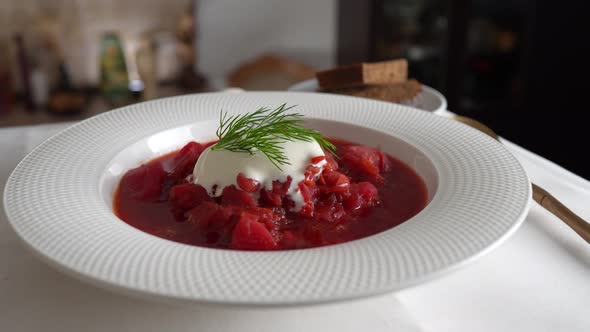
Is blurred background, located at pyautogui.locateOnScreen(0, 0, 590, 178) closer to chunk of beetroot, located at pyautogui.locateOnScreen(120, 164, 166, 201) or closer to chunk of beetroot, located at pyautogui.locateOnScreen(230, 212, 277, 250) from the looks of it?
chunk of beetroot, located at pyautogui.locateOnScreen(120, 164, 166, 201)

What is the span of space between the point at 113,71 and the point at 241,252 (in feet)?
14.0

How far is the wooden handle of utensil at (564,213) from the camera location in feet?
4.23

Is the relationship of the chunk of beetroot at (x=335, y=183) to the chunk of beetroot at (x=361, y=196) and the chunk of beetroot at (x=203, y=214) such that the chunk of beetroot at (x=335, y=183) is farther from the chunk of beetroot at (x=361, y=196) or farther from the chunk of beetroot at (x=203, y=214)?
the chunk of beetroot at (x=203, y=214)

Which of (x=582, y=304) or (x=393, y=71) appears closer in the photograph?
(x=582, y=304)

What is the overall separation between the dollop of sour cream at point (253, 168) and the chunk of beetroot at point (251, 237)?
7.7 inches

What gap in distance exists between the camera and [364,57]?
15.5 ft

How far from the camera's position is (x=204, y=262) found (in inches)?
38.2

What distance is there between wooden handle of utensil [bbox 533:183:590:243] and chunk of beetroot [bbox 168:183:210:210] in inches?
33.7

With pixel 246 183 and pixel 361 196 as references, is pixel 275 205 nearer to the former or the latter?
pixel 246 183

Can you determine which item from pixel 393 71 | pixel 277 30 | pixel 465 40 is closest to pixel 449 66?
pixel 465 40

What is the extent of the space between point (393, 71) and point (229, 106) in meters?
0.82

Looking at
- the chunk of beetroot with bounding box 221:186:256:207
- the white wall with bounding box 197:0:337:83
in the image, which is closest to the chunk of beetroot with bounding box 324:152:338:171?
the chunk of beetroot with bounding box 221:186:256:207

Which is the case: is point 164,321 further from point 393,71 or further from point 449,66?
point 449,66

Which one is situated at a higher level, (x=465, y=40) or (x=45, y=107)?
(x=465, y=40)
